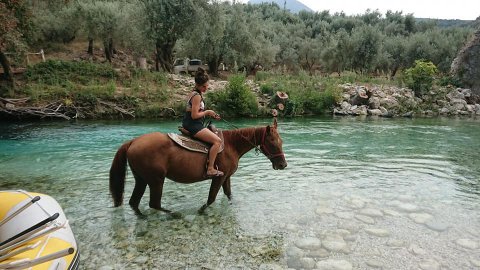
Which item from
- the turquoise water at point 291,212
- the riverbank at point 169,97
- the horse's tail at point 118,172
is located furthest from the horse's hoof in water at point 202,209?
the riverbank at point 169,97

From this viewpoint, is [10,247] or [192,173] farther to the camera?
[192,173]

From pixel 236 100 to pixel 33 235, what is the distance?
19.5 meters

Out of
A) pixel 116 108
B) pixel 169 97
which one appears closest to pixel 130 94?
pixel 116 108

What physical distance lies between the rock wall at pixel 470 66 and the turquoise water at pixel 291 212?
24.6 metres

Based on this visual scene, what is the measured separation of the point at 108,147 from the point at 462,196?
1178 centimetres

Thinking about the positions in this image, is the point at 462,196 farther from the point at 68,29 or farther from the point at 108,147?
the point at 68,29

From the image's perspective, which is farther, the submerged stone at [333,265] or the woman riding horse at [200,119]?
the woman riding horse at [200,119]

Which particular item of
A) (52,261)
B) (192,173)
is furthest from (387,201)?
(52,261)

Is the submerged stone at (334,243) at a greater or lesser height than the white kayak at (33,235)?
lesser

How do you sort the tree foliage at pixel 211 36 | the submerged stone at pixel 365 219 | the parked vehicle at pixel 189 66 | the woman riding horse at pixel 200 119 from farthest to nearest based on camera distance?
1. the parked vehicle at pixel 189 66
2. the tree foliage at pixel 211 36
3. the submerged stone at pixel 365 219
4. the woman riding horse at pixel 200 119

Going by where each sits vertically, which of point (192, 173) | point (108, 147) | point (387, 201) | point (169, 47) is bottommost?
point (108, 147)

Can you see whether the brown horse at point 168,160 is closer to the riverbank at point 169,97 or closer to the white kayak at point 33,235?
the white kayak at point 33,235

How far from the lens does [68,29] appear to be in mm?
36281

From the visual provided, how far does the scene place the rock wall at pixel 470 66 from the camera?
32812 millimetres
